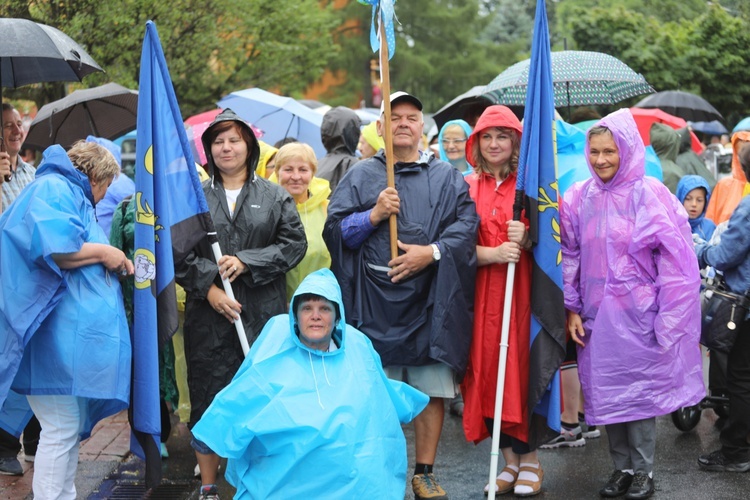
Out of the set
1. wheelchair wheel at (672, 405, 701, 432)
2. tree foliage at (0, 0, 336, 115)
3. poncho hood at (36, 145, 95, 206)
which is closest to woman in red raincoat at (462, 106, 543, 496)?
wheelchair wheel at (672, 405, 701, 432)

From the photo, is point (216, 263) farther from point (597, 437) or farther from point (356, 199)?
point (597, 437)

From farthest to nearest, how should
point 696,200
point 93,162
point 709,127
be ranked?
point 709,127, point 696,200, point 93,162

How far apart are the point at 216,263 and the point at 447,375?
1441mm

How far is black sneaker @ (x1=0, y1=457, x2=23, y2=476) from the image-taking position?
624 centimetres

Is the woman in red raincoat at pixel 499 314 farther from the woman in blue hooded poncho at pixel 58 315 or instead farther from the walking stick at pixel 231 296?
the woman in blue hooded poncho at pixel 58 315

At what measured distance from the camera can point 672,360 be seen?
5598 mm

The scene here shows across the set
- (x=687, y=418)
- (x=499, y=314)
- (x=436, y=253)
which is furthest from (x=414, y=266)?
(x=687, y=418)

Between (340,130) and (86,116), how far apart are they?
233 cm

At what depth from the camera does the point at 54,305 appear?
506 centimetres

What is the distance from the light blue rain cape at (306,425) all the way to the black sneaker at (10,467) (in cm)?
214

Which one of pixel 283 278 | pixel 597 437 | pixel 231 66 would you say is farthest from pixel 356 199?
pixel 231 66

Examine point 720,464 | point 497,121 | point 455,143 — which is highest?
point 497,121

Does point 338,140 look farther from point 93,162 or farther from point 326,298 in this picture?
point 326,298

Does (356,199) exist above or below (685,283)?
above
